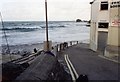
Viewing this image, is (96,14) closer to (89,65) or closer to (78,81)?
(89,65)

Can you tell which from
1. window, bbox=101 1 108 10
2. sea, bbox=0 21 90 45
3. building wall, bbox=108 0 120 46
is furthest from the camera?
sea, bbox=0 21 90 45

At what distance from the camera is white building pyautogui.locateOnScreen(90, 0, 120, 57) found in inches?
1018

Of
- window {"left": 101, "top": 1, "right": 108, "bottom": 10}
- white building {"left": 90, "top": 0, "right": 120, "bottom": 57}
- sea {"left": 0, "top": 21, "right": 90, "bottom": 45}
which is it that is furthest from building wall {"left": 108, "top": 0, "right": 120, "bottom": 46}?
sea {"left": 0, "top": 21, "right": 90, "bottom": 45}

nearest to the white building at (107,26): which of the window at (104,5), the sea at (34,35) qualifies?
the window at (104,5)

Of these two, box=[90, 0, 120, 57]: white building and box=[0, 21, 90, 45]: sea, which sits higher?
box=[90, 0, 120, 57]: white building

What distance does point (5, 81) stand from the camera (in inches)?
435

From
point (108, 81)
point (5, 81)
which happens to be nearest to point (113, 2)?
point (108, 81)

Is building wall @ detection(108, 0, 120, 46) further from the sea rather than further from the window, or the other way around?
the sea

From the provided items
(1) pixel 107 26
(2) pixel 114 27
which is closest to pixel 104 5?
(1) pixel 107 26

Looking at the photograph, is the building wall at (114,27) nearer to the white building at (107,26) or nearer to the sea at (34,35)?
the white building at (107,26)

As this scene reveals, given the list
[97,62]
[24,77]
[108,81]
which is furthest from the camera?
[97,62]

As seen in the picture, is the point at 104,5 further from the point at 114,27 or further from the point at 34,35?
the point at 34,35

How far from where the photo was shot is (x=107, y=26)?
92.9ft

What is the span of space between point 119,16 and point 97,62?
601 cm
